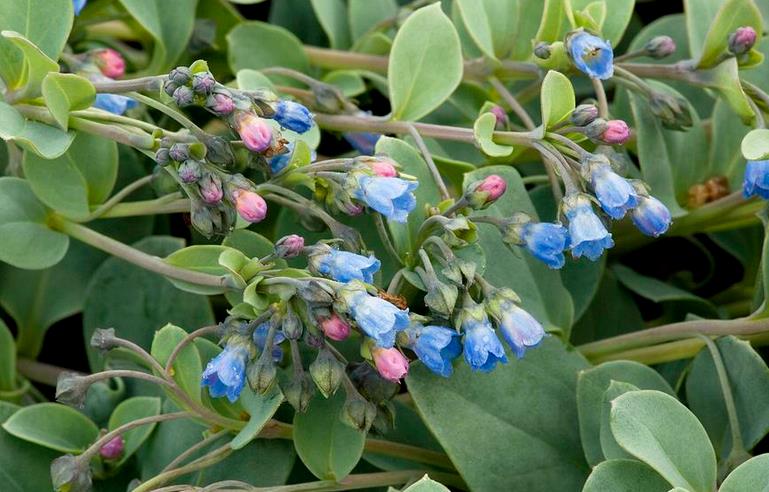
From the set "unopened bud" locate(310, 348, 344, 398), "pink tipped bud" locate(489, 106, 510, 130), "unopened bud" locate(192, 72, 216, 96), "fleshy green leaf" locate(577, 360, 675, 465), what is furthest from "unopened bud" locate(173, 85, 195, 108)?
"fleshy green leaf" locate(577, 360, 675, 465)

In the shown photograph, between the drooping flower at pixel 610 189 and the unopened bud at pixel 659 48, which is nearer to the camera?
the drooping flower at pixel 610 189

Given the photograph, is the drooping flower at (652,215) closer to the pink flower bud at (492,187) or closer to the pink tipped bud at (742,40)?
the pink flower bud at (492,187)

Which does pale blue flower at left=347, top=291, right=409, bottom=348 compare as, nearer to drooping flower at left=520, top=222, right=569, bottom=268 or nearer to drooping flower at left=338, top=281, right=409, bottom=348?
drooping flower at left=338, top=281, right=409, bottom=348

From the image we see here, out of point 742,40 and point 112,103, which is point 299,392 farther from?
point 742,40

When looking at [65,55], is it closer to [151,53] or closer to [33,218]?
[33,218]

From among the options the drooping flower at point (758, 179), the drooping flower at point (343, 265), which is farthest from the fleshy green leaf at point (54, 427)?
the drooping flower at point (758, 179)

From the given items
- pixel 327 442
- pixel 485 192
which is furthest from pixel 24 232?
pixel 485 192

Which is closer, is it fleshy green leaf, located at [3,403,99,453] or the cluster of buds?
the cluster of buds
